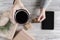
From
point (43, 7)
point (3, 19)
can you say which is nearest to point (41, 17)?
point (43, 7)

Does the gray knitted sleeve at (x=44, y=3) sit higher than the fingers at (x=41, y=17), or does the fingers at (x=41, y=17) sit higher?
the gray knitted sleeve at (x=44, y=3)

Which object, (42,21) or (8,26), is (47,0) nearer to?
(42,21)

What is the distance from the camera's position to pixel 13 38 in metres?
0.97

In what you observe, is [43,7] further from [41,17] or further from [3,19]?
[3,19]

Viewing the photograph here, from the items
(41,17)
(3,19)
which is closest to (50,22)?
(41,17)

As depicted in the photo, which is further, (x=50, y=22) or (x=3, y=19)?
(x=50, y=22)

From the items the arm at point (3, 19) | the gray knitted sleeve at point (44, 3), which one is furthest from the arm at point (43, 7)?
the arm at point (3, 19)

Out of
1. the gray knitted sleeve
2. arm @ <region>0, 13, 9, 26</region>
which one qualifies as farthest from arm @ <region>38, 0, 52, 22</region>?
arm @ <region>0, 13, 9, 26</region>

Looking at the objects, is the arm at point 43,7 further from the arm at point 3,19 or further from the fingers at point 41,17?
the arm at point 3,19

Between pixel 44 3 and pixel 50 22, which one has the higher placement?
pixel 44 3

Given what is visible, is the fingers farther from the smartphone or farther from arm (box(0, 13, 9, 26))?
arm (box(0, 13, 9, 26))

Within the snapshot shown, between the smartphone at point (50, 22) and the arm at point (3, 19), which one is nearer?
the arm at point (3, 19)

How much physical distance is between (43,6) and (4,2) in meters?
0.25

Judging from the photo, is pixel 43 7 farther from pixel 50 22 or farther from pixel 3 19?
pixel 3 19
